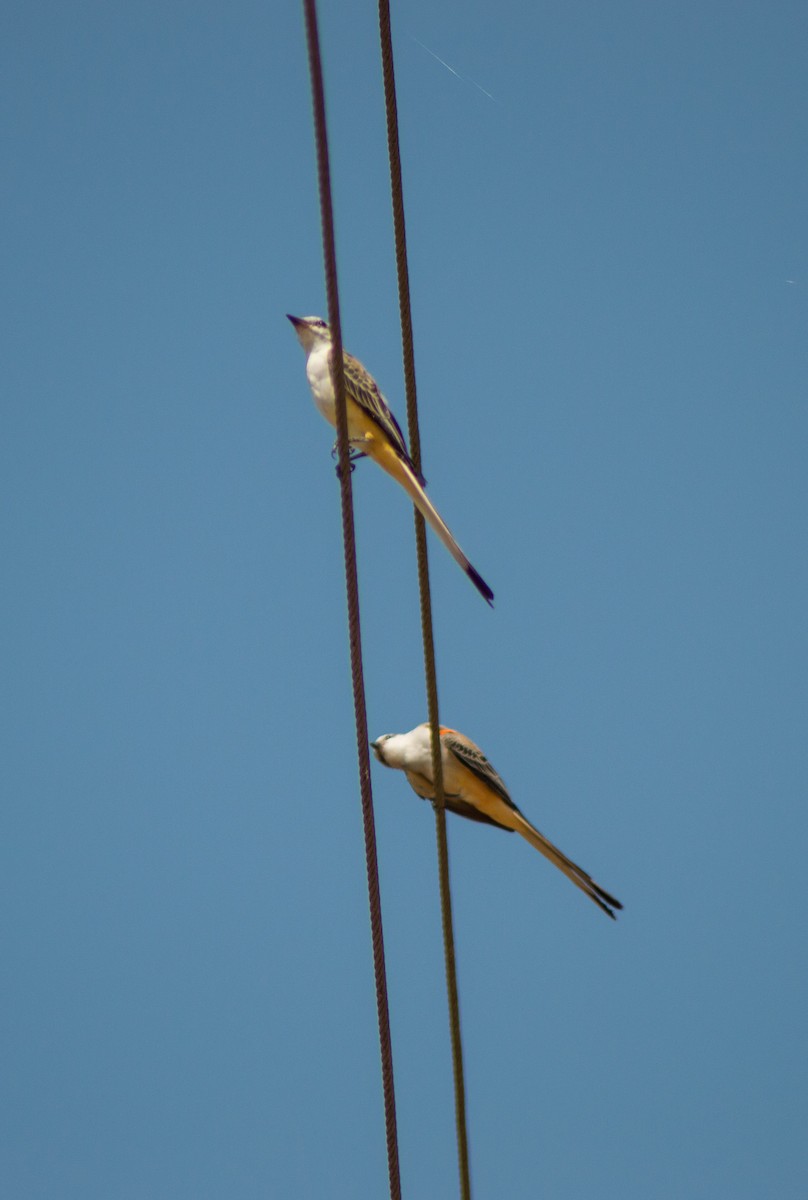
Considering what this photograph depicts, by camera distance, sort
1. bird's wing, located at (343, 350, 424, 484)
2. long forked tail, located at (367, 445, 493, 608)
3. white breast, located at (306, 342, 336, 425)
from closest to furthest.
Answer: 1. long forked tail, located at (367, 445, 493, 608)
2. bird's wing, located at (343, 350, 424, 484)
3. white breast, located at (306, 342, 336, 425)

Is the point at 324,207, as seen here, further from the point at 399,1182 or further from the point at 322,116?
the point at 399,1182

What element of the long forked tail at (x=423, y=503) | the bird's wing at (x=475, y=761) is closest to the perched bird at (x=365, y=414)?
the long forked tail at (x=423, y=503)

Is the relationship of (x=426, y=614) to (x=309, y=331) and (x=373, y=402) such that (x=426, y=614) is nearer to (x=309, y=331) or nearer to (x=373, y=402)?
(x=373, y=402)

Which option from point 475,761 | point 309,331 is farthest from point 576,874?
point 309,331

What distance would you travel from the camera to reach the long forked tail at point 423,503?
412 cm

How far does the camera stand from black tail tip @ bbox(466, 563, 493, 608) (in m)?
4.03

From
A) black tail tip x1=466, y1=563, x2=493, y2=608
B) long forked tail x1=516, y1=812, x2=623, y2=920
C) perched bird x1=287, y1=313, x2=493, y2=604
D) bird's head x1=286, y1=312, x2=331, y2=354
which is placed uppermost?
bird's head x1=286, y1=312, x2=331, y2=354

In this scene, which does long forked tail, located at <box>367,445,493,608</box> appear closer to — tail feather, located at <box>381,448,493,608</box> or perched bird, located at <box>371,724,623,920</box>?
tail feather, located at <box>381,448,493,608</box>

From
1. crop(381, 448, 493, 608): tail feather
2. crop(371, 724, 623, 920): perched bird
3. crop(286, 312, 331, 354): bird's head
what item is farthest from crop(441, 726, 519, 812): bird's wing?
crop(286, 312, 331, 354): bird's head

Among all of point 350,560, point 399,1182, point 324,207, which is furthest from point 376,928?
point 324,207

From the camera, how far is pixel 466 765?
540cm

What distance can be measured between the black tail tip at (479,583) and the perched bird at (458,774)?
4.05 ft

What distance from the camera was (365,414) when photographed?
5.17 metres

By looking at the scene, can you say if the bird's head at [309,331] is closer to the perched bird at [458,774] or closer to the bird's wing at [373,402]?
the bird's wing at [373,402]
